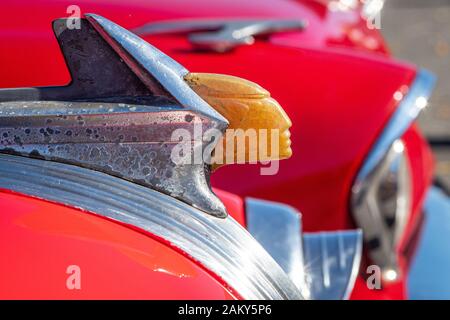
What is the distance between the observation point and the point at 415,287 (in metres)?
2.48

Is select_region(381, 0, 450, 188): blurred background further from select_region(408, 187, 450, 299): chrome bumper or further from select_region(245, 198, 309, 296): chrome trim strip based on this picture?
select_region(245, 198, 309, 296): chrome trim strip

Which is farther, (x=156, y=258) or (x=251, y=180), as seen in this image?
(x=251, y=180)

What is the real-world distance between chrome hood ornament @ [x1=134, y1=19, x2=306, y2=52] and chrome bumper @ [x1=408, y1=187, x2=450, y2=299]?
808mm

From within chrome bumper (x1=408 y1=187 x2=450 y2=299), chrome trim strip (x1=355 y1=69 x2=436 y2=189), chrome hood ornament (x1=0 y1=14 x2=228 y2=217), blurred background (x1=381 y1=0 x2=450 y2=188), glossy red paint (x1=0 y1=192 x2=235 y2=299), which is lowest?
glossy red paint (x1=0 y1=192 x2=235 y2=299)

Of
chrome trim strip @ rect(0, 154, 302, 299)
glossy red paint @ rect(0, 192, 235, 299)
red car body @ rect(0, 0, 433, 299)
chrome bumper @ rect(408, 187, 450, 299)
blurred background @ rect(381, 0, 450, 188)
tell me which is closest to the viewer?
glossy red paint @ rect(0, 192, 235, 299)

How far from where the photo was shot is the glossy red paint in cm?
101

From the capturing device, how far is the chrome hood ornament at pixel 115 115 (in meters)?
1.10

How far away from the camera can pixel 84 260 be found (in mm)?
1044

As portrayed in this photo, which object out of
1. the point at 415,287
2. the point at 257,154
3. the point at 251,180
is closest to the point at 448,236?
the point at 415,287

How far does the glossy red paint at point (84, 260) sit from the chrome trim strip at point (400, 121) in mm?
1451

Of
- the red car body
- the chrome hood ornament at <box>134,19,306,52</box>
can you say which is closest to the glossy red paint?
the red car body

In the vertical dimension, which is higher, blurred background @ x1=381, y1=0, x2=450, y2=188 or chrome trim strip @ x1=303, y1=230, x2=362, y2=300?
blurred background @ x1=381, y1=0, x2=450, y2=188
